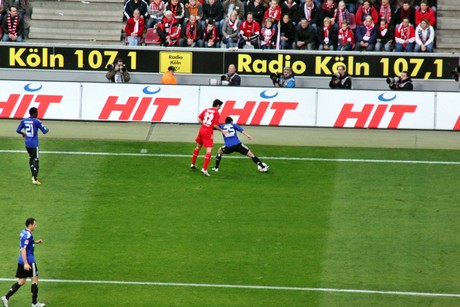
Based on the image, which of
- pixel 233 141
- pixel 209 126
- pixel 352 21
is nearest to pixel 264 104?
pixel 233 141

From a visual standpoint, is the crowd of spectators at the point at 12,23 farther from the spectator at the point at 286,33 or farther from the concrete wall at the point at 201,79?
the spectator at the point at 286,33

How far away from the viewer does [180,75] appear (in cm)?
3856

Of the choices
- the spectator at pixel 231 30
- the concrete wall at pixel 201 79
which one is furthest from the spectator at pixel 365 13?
the spectator at pixel 231 30

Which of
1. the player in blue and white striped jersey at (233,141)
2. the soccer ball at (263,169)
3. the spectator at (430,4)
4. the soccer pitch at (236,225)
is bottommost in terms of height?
the soccer pitch at (236,225)

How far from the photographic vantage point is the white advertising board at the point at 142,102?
34.8m

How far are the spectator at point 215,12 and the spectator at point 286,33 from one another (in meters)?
2.14

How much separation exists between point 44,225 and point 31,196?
6.67 feet

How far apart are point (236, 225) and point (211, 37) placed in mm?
13344

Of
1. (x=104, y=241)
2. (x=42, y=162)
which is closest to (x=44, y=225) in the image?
(x=104, y=241)

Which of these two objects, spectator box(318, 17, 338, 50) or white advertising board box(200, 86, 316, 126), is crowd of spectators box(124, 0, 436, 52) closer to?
spectator box(318, 17, 338, 50)

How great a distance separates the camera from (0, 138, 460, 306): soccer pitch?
23281mm

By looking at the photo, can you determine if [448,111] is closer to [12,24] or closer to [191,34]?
[191,34]

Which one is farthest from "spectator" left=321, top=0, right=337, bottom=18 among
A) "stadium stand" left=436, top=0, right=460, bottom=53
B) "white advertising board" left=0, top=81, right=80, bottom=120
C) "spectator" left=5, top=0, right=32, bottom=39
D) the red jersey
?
the red jersey

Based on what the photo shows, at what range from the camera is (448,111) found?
113 feet
